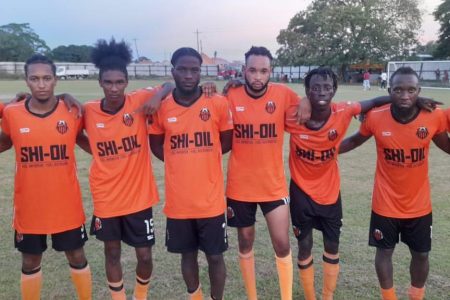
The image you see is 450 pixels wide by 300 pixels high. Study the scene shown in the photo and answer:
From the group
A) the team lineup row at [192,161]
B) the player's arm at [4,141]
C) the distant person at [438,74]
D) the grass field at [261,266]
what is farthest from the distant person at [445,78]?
the player's arm at [4,141]

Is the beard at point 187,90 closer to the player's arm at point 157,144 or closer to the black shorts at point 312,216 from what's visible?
the player's arm at point 157,144

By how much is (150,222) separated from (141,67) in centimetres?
6539

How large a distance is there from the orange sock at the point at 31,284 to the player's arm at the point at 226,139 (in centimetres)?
182

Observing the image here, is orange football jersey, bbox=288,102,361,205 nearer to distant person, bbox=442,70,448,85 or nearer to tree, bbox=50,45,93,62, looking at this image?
distant person, bbox=442,70,448,85

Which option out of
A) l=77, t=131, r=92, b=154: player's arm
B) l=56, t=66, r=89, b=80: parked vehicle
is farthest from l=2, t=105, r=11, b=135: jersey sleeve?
l=56, t=66, r=89, b=80: parked vehicle

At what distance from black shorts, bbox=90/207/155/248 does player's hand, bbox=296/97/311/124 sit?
4.68 ft

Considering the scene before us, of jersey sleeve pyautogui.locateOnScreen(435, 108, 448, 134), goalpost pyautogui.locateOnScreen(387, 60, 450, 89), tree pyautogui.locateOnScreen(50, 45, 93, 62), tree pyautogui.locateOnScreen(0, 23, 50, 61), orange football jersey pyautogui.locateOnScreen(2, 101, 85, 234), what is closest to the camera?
orange football jersey pyautogui.locateOnScreen(2, 101, 85, 234)

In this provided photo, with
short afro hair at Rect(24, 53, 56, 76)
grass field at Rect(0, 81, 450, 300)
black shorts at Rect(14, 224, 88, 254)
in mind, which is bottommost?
grass field at Rect(0, 81, 450, 300)

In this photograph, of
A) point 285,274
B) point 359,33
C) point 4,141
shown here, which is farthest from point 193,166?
point 359,33

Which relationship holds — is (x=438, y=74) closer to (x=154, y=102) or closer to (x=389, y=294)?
(x=389, y=294)

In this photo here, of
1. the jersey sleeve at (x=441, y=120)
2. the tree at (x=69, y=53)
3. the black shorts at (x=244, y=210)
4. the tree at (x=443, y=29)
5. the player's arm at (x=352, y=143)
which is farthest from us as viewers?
the tree at (x=69, y=53)

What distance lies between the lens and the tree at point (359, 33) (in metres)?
51.9

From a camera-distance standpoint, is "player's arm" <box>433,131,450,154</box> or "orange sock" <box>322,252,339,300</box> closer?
"player's arm" <box>433,131,450,154</box>

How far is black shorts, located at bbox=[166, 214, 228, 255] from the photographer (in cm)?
379
